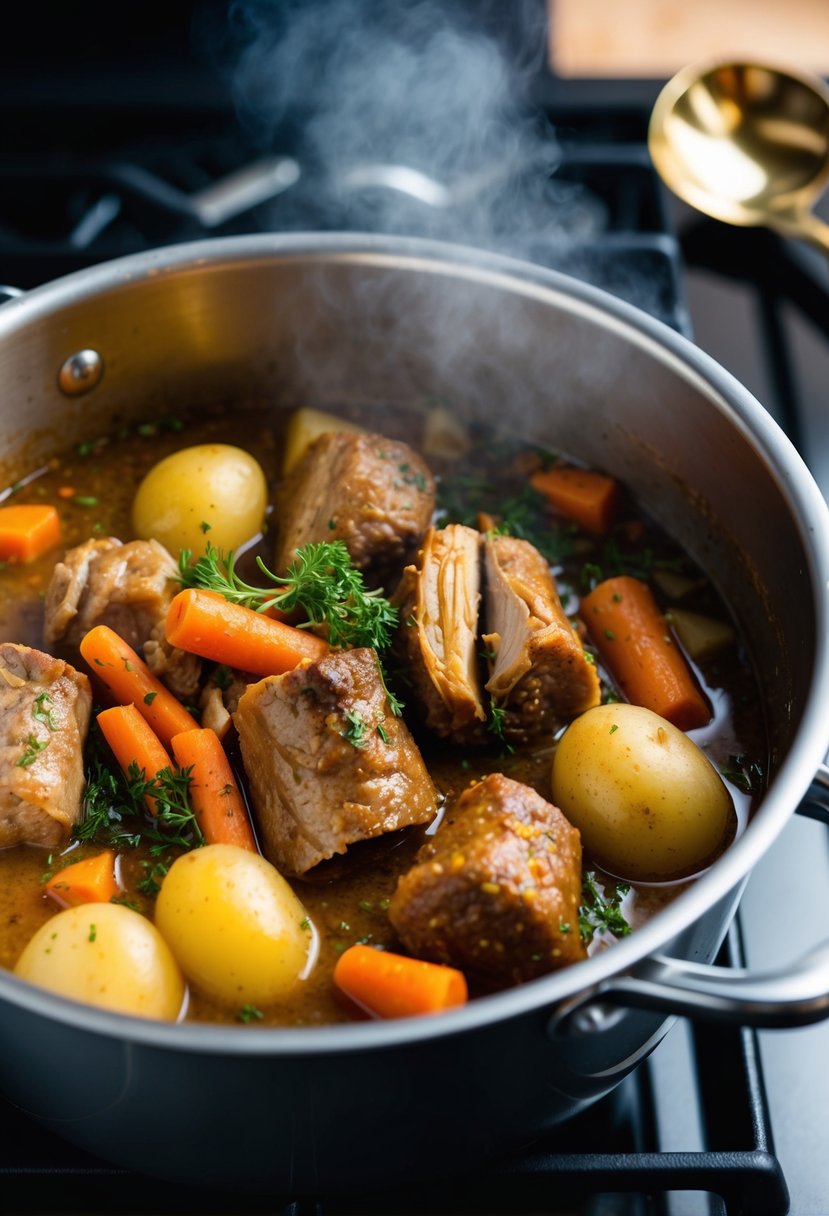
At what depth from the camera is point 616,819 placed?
2.15m

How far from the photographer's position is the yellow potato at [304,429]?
9.71 ft

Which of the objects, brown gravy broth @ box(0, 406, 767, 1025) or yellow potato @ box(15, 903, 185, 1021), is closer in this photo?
yellow potato @ box(15, 903, 185, 1021)

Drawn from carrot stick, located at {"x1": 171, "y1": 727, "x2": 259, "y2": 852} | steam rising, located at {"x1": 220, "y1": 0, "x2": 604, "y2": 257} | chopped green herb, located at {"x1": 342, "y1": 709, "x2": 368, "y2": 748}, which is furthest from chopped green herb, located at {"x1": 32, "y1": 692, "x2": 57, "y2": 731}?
steam rising, located at {"x1": 220, "y1": 0, "x2": 604, "y2": 257}

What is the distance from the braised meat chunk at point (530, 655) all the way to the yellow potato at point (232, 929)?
0.59 metres

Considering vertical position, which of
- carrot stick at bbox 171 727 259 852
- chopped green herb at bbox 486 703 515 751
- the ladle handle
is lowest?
carrot stick at bbox 171 727 259 852

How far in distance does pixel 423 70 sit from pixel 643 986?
298 cm

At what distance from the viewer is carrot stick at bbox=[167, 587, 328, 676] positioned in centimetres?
231

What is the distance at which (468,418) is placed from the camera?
3088mm

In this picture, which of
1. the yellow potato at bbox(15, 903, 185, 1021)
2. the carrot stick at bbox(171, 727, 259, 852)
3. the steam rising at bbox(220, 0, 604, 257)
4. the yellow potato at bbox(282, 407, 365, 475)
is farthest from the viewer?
the steam rising at bbox(220, 0, 604, 257)

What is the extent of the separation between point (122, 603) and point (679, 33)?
3.20 metres

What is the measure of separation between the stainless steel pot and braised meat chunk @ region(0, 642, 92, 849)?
442 millimetres

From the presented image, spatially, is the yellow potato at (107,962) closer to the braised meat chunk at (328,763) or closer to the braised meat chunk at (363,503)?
the braised meat chunk at (328,763)

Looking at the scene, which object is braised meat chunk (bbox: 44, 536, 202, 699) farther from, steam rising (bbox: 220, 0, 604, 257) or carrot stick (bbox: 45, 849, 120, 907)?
steam rising (bbox: 220, 0, 604, 257)

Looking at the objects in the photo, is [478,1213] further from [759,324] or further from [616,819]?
[759,324]
